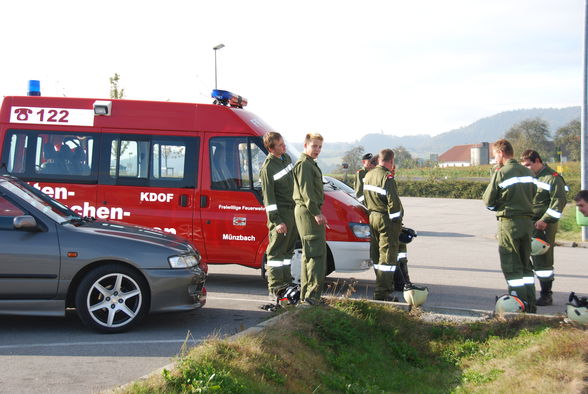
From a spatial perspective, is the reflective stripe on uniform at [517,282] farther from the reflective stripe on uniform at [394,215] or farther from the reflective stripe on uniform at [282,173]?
the reflective stripe on uniform at [282,173]

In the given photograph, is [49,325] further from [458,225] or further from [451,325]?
[458,225]

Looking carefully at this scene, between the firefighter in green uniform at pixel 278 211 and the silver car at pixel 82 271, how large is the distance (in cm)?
123

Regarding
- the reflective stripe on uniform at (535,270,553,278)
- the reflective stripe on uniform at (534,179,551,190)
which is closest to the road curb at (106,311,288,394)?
the reflective stripe on uniform at (535,270,553,278)

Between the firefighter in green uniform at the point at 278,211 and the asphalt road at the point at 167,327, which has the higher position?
the firefighter in green uniform at the point at 278,211

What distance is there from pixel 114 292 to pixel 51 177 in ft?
11.3

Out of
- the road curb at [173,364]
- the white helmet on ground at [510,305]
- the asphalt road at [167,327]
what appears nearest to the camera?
the road curb at [173,364]

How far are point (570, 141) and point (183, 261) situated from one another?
10513 centimetres

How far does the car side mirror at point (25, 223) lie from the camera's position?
636cm

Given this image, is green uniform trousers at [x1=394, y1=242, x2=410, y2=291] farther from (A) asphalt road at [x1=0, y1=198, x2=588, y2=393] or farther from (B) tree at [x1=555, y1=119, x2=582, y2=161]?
(B) tree at [x1=555, y1=119, x2=582, y2=161]

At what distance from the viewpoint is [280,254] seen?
768 centimetres

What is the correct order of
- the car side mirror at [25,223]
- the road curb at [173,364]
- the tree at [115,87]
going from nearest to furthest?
Result: the road curb at [173,364]
the car side mirror at [25,223]
the tree at [115,87]

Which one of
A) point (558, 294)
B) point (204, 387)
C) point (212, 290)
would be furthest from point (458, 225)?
point (204, 387)

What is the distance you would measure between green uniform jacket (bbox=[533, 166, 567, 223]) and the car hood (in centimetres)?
461

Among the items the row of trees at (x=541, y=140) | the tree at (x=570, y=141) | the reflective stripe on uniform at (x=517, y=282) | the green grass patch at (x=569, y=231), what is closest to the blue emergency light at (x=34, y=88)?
the reflective stripe on uniform at (x=517, y=282)
